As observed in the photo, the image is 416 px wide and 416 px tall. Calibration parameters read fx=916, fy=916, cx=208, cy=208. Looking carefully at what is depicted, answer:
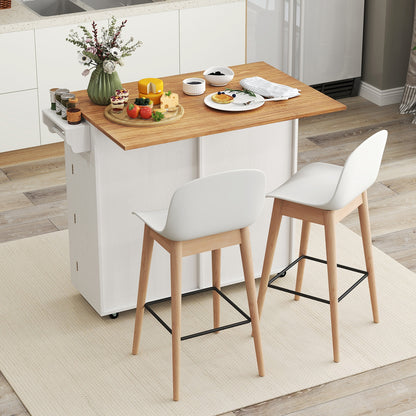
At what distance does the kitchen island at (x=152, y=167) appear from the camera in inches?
143

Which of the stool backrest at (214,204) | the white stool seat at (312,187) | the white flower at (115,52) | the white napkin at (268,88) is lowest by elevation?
the white stool seat at (312,187)

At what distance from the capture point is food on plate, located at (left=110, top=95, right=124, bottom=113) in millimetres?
3633

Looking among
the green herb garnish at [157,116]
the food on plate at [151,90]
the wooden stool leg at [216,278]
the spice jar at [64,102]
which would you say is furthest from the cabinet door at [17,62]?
the wooden stool leg at [216,278]

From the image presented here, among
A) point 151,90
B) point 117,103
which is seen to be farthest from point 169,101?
point 117,103

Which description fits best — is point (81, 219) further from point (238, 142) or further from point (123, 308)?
point (238, 142)

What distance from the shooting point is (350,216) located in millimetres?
4969

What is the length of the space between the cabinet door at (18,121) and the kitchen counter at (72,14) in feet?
1.31

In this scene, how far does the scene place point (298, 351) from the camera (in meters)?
3.77

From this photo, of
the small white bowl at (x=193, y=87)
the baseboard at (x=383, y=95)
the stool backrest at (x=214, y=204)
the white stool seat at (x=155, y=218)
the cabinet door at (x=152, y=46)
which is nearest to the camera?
the stool backrest at (x=214, y=204)

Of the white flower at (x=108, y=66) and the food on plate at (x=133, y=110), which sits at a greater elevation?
the white flower at (x=108, y=66)

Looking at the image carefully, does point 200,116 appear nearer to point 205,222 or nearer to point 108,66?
point 108,66

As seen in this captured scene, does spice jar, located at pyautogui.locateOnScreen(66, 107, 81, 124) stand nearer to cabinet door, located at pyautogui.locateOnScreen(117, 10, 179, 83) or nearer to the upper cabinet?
the upper cabinet

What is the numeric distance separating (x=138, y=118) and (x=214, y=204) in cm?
57

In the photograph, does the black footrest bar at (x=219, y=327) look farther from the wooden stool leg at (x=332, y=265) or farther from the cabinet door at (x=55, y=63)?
the cabinet door at (x=55, y=63)
